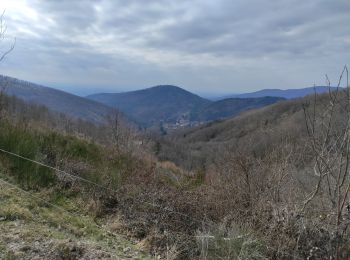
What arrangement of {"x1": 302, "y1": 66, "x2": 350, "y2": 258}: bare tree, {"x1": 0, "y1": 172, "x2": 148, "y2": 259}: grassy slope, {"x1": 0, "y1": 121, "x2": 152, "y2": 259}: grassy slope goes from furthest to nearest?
1. {"x1": 302, "y1": 66, "x2": 350, "y2": 258}: bare tree
2. {"x1": 0, "y1": 121, "x2": 152, "y2": 259}: grassy slope
3. {"x1": 0, "y1": 172, "x2": 148, "y2": 259}: grassy slope

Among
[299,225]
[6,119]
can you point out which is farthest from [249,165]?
[6,119]

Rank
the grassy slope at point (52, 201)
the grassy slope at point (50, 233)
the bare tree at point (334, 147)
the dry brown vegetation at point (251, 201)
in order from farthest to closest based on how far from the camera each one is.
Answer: the bare tree at point (334, 147)
the dry brown vegetation at point (251, 201)
the grassy slope at point (52, 201)
the grassy slope at point (50, 233)

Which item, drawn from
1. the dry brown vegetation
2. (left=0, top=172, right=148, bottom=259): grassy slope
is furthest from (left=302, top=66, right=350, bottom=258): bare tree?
(left=0, top=172, right=148, bottom=259): grassy slope

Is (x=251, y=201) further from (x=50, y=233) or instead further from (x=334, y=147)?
(x=50, y=233)

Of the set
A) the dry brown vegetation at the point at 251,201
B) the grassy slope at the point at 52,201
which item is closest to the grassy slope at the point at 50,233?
the grassy slope at the point at 52,201

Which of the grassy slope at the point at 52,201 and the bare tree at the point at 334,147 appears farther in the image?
the bare tree at the point at 334,147

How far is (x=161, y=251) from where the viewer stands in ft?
15.3

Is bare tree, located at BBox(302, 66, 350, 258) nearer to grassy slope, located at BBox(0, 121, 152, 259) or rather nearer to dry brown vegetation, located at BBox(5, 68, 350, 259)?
dry brown vegetation, located at BBox(5, 68, 350, 259)

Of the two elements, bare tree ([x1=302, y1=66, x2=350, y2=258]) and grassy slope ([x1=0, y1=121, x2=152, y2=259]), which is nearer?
grassy slope ([x1=0, y1=121, x2=152, y2=259])

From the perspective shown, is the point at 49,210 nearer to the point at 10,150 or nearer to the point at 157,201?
the point at 157,201

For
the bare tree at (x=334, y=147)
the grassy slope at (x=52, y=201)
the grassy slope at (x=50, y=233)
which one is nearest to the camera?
the grassy slope at (x=50, y=233)

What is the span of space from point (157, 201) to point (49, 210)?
1.50 meters

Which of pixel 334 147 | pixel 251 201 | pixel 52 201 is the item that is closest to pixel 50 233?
pixel 52 201

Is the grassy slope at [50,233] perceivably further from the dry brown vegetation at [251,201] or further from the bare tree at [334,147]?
the bare tree at [334,147]
